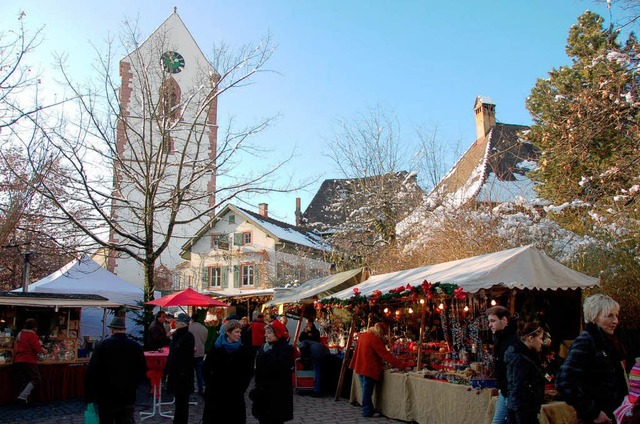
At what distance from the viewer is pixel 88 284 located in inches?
644

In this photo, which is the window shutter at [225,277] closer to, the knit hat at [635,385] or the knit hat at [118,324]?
the knit hat at [118,324]

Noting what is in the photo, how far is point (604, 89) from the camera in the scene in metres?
8.71

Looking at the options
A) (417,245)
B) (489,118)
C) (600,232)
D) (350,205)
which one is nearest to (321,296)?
(417,245)

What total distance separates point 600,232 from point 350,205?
13.1 meters

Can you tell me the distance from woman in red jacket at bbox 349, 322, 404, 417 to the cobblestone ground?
0.31m

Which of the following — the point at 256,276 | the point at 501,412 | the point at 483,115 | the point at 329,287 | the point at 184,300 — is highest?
the point at 483,115

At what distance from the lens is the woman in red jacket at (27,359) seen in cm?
970

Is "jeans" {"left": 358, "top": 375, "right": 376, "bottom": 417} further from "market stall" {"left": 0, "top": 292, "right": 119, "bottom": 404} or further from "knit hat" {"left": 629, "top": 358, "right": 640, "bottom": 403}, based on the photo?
"market stall" {"left": 0, "top": 292, "right": 119, "bottom": 404}

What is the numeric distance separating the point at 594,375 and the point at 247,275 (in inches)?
1163

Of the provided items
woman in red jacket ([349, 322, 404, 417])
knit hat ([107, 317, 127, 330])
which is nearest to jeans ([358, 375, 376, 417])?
woman in red jacket ([349, 322, 404, 417])

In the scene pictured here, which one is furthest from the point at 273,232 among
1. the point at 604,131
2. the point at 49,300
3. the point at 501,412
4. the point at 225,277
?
the point at 501,412

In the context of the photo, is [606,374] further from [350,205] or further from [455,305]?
[350,205]

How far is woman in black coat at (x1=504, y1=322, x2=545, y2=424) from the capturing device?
436cm

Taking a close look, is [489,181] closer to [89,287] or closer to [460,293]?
[460,293]
